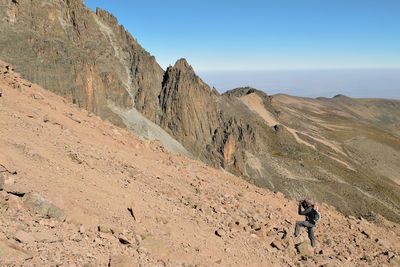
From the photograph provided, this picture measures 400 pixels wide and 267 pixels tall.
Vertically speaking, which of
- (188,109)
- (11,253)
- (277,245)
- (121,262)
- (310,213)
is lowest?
(277,245)

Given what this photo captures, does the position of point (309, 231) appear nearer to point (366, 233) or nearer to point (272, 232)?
point (272, 232)

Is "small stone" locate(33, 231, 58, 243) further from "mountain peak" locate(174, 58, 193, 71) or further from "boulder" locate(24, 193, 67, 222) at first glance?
"mountain peak" locate(174, 58, 193, 71)

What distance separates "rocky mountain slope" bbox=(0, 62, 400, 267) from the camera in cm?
791

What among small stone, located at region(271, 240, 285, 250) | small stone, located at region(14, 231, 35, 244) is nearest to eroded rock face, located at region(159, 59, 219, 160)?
small stone, located at region(271, 240, 285, 250)

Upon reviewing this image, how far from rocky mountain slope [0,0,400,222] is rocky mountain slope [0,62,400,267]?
32.4 meters

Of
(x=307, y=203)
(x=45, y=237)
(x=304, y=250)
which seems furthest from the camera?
(x=307, y=203)

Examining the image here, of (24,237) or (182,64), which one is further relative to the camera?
(182,64)

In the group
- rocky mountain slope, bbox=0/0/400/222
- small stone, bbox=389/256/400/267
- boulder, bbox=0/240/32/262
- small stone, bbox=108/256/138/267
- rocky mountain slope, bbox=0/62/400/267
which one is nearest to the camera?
boulder, bbox=0/240/32/262

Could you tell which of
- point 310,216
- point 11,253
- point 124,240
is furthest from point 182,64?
point 11,253

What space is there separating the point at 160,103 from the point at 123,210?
59.2m

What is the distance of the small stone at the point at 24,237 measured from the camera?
693 centimetres

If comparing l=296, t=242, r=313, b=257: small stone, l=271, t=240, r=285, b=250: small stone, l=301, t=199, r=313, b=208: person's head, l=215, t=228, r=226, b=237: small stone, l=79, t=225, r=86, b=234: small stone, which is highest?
l=79, t=225, r=86, b=234: small stone

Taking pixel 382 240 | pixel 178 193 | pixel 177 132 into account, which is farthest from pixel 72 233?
pixel 177 132

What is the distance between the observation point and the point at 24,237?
7055mm
